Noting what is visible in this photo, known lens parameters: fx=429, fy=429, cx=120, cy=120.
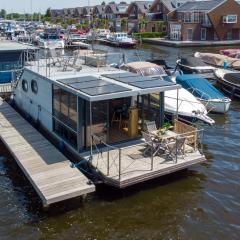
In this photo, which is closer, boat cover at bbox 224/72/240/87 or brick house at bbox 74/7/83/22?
boat cover at bbox 224/72/240/87

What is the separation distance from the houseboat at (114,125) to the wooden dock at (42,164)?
0.70m

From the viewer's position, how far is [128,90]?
626 inches

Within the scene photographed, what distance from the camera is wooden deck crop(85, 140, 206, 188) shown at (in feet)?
47.5

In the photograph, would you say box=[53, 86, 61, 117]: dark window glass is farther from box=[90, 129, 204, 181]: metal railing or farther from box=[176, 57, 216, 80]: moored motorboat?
box=[176, 57, 216, 80]: moored motorboat

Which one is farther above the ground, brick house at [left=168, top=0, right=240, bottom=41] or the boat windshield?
brick house at [left=168, top=0, right=240, bottom=41]

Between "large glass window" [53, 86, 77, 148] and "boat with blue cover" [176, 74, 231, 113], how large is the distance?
11.6 m

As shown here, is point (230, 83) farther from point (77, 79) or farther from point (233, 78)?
point (77, 79)

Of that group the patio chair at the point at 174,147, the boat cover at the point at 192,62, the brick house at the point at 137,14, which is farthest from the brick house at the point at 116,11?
the patio chair at the point at 174,147

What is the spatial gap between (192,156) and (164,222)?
3.26 metres

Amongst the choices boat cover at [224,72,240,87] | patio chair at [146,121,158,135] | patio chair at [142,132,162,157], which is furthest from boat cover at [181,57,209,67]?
patio chair at [142,132,162,157]

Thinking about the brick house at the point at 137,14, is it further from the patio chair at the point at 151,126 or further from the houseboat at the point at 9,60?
the patio chair at the point at 151,126

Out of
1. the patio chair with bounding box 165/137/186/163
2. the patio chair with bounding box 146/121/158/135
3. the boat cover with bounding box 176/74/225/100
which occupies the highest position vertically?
the boat cover with bounding box 176/74/225/100

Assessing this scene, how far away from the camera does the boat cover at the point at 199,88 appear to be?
27062mm

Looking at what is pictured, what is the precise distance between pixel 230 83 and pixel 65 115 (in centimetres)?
1849
